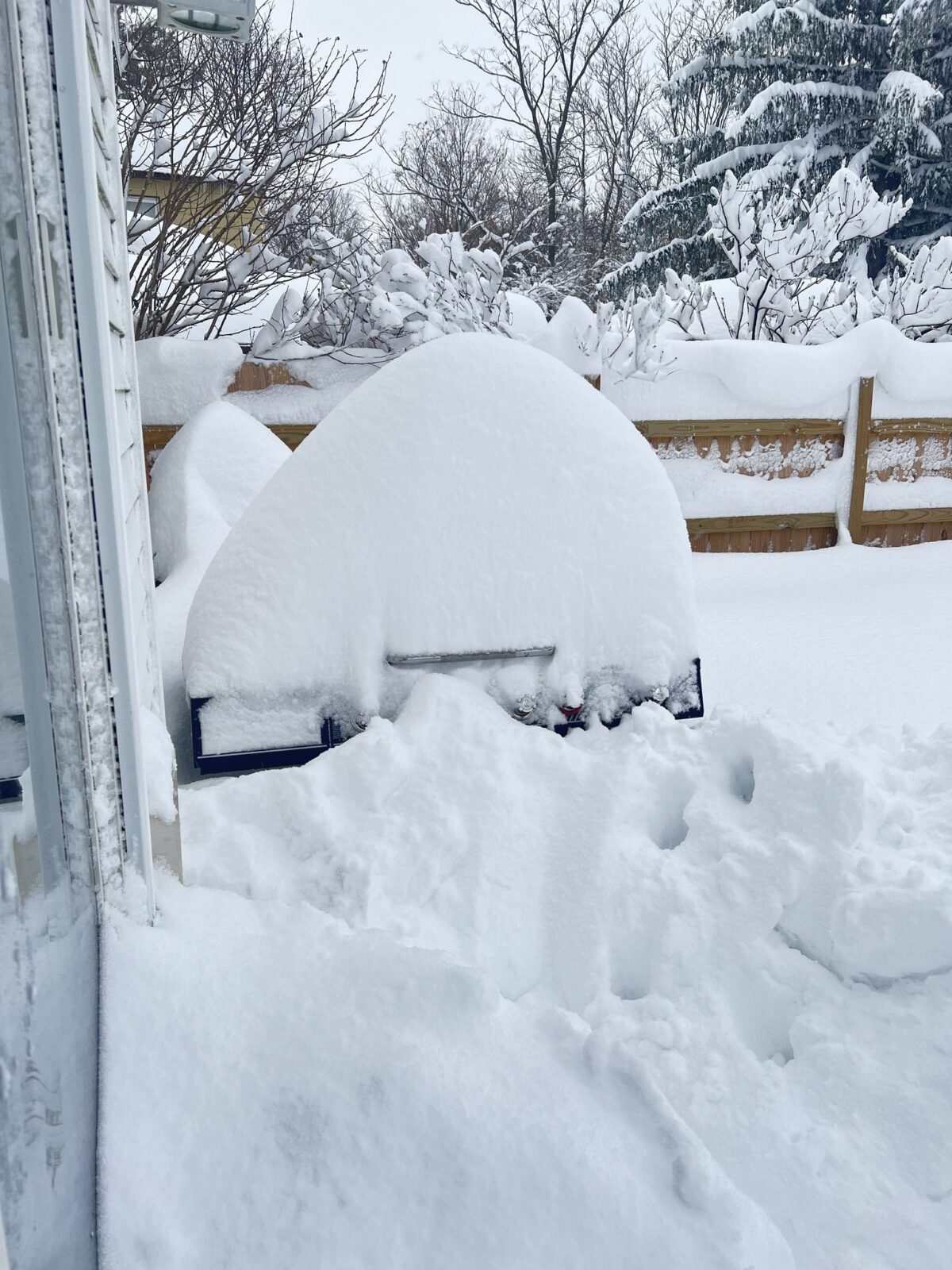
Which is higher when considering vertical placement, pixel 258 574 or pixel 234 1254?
pixel 258 574

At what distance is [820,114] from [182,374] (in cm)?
1533

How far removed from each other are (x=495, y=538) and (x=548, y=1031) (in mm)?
1422

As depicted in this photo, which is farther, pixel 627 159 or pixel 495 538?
pixel 627 159

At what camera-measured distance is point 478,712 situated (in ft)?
7.72

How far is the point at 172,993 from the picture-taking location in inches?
50.6

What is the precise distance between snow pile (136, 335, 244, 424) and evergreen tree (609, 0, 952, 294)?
11.2 metres

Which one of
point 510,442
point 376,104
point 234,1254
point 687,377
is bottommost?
point 234,1254

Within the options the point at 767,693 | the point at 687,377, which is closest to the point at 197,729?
the point at 767,693

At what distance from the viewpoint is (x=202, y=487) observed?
4.47m

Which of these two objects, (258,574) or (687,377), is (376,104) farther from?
(258,574)

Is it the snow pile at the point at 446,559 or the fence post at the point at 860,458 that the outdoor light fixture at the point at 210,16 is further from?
the fence post at the point at 860,458

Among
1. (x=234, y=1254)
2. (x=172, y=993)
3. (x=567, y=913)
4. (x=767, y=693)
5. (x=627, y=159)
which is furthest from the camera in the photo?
(x=627, y=159)

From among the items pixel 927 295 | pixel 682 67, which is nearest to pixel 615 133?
pixel 682 67

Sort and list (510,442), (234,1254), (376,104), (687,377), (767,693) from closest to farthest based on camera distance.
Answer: (234,1254), (510,442), (767,693), (687,377), (376,104)
